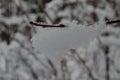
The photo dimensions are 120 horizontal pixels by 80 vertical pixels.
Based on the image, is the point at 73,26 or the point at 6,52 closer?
the point at 73,26

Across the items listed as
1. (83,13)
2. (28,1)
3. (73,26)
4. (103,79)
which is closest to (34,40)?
(73,26)

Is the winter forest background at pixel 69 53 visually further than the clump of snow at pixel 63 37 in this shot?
Yes

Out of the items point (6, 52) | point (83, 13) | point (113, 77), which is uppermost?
point (83, 13)

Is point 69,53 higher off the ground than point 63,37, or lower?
lower

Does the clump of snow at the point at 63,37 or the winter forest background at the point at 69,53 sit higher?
the clump of snow at the point at 63,37

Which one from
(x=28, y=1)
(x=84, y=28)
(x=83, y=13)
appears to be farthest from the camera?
(x=28, y=1)

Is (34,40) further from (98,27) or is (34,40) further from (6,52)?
(6,52)

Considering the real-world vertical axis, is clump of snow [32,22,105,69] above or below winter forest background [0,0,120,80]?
above

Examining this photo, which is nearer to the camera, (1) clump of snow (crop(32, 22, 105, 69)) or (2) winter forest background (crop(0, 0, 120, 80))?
(1) clump of snow (crop(32, 22, 105, 69))

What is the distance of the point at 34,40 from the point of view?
2.14 ft

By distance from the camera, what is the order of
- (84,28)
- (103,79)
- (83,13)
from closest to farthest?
1. (84,28)
2. (103,79)
3. (83,13)

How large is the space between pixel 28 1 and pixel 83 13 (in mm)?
974

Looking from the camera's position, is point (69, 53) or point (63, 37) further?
point (69, 53)

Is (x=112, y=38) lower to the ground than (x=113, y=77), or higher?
higher
